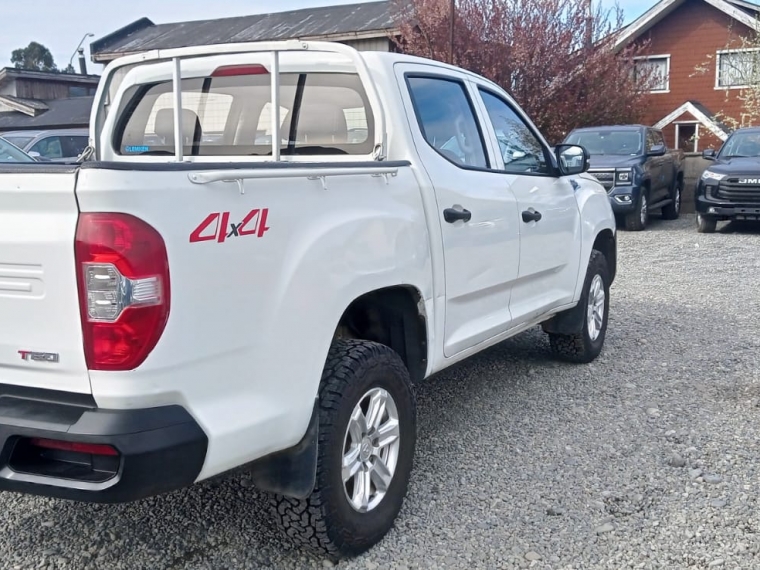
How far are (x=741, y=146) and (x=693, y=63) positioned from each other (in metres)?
14.7

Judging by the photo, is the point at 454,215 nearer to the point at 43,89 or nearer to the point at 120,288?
the point at 120,288

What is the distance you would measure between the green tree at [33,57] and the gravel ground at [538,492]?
311 ft

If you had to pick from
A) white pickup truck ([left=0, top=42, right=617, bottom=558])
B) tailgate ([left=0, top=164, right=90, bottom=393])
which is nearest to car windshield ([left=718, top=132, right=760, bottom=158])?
white pickup truck ([left=0, top=42, right=617, bottom=558])

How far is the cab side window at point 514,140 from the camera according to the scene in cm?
460

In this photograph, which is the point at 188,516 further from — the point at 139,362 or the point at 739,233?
the point at 739,233

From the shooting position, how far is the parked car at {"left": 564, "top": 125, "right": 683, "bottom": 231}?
13.4 m

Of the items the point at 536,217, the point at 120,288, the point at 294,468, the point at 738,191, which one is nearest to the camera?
the point at 120,288

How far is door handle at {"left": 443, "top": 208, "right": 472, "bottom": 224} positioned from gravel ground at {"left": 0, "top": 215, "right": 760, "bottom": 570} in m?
1.26

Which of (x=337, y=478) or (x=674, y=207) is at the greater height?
(x=337, y=478)

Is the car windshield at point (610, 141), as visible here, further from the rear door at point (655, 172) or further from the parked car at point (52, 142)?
the parked car at point (52, 142)

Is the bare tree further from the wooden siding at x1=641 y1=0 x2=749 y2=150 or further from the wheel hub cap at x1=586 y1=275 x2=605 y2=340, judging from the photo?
the wheel hub cap at x1=586 y1=275 x2=605 y2=340

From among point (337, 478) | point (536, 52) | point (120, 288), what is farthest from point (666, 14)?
point (120, 288)

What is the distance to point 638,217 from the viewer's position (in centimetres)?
1379

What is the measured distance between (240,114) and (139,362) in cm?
218
